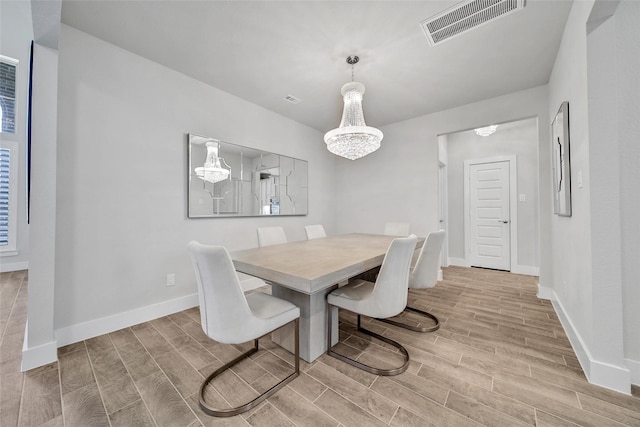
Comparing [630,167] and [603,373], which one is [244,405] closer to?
[603,373]

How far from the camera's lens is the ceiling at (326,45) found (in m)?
1.83

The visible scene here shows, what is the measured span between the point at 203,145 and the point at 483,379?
3.29 meters

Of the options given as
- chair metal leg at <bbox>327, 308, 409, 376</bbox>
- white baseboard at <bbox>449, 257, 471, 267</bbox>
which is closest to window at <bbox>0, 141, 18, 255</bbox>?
chair metal leg at <bbox>327, 308, 409, 376</bbox>

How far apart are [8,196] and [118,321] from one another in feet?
13.4

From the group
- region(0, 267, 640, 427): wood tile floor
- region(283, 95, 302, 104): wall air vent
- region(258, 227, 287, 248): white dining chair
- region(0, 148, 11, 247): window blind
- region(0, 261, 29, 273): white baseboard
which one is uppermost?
region(283, 95, 302, 104): wall air vent

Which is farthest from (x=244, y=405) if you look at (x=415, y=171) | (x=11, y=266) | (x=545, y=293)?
(x=11, y=266)

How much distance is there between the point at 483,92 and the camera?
3115mm

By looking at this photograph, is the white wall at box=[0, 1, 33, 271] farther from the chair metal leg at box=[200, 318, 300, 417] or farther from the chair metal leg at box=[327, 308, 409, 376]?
the chair metal leg at box=[327, 308, 409, 376]

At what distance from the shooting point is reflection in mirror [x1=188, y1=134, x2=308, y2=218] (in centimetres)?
278

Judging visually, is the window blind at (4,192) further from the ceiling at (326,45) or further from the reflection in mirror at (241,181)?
the reflection in mirror at (241,181)

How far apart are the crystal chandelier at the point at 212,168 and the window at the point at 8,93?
4.16m

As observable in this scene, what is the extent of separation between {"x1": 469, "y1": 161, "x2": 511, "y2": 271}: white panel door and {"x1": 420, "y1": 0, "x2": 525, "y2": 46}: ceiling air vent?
3.17 m

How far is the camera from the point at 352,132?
7.52 feet

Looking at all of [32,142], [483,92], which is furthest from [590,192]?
[32,142]
